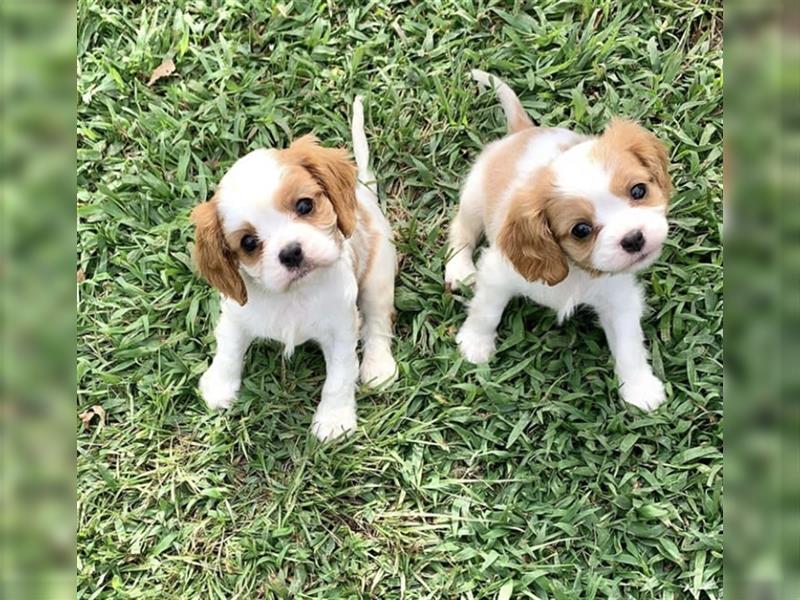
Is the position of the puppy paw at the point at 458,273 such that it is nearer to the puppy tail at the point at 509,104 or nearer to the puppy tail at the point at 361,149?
the puppy tail at the point at 361,149

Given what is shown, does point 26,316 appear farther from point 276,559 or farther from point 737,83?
point 276,559

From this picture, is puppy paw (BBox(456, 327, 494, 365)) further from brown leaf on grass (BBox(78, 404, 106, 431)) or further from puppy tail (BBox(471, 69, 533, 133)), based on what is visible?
brown leaf on grass (BBox(78, 404, 106, 431))

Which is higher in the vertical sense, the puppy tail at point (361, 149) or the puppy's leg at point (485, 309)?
the puppy tail at point (361, 149)

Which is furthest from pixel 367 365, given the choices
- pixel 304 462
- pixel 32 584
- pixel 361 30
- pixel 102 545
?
pixel 32 584

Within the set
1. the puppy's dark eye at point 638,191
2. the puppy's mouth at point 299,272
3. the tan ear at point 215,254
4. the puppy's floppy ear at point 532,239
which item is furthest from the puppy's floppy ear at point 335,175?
the puppy's dark eye at point 638,191

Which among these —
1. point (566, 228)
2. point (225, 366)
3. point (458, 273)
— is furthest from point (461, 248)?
point (225, 366)

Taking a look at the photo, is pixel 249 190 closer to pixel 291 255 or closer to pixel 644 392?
pixel 291 255

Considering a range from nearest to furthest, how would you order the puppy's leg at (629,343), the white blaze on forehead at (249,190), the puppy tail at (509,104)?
the white blaze on forehead at (249,190) < the puppy's leg at (629,343) < the puppy tail at (509,104)

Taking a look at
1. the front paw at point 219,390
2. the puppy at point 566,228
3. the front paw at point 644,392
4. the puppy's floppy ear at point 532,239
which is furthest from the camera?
the front paw at point 219,390
